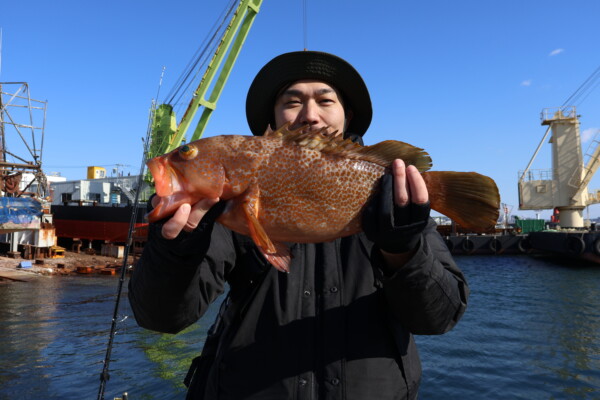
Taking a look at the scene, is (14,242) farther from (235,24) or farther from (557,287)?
(557,287)

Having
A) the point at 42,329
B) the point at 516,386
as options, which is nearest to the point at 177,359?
the point at 42,329

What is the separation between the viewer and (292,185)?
8.02ft

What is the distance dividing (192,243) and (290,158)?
2.59 feet

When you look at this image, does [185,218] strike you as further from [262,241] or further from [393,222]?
[393,222]

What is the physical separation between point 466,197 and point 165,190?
74.2 inches

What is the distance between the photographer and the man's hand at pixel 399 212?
2.27 meters

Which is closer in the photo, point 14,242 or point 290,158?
point 290,158

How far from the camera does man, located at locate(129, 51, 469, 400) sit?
91.5 inches

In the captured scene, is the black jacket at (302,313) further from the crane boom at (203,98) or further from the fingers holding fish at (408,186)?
the crane boom at (203,98)

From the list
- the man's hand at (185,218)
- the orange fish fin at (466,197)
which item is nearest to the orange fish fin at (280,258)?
the man's hand at (185,218)

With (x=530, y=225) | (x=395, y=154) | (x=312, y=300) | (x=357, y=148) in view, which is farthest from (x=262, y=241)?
(x=530, y=225)

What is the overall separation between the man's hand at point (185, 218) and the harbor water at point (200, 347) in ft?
18.9

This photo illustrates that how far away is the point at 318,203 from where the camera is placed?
2.44 m

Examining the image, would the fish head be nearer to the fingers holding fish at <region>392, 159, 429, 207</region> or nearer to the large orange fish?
the large orange fish
